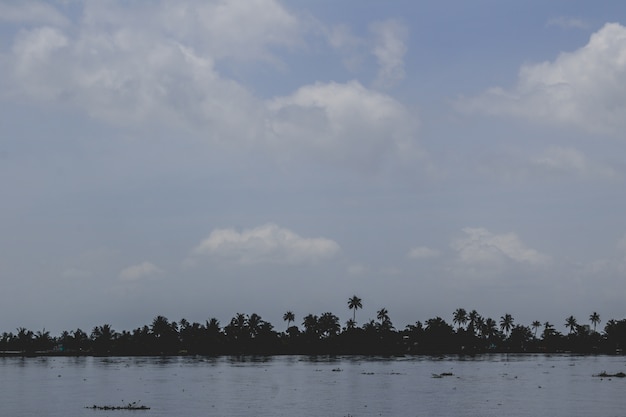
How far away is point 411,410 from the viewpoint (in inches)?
2579

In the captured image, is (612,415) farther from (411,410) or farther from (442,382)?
(442,382)

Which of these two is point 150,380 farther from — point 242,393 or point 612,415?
point 612,415

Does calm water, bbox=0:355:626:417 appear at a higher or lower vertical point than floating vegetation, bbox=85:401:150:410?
lower

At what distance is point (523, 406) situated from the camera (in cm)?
6875

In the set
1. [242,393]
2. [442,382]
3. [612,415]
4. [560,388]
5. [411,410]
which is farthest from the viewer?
[442,382]

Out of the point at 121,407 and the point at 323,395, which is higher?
the point at 121,407

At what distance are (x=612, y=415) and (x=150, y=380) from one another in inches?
2646

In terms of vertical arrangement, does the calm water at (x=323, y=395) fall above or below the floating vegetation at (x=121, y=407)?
below

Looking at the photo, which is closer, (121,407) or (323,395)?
(121,407)

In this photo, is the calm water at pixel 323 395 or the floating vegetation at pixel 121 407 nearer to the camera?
the calm water at pixel 323 395

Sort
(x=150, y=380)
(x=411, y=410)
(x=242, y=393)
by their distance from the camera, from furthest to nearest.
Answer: (x=150, y=380) < (x=242, y=393) < (x=411, y=410)

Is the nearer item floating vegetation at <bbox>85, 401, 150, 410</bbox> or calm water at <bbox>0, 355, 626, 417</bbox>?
calm water at <bbox>0, 355, 626, 417</bbox>

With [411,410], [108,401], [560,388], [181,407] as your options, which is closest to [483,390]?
[560,388]

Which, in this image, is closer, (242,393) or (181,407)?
(181,407)
